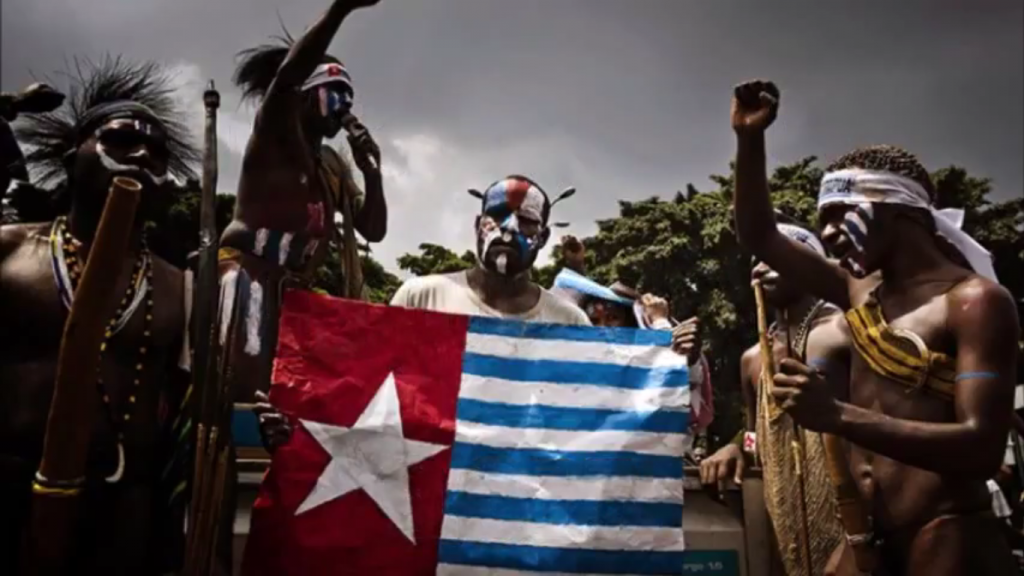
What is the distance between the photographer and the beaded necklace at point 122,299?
3.14 meters

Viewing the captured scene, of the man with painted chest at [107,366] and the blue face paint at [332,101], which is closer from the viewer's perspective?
the man with painted chest at [107,366]

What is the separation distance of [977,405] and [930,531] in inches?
18.3

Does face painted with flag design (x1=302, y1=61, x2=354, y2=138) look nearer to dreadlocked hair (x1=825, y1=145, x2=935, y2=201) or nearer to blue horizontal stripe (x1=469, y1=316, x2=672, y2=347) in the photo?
blue horizontal stripe (x1=469, y1=316, x2=672, y2=347)

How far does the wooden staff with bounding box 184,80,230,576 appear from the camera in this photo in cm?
316

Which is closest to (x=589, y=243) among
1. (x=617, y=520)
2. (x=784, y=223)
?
(x=784, y=223)

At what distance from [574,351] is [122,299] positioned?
188 cm

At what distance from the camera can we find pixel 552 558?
3.76 meters

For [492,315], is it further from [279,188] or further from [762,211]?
[762,211]

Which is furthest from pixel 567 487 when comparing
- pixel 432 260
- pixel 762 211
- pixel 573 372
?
pixel 432 260

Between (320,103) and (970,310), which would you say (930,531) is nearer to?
(970,310)

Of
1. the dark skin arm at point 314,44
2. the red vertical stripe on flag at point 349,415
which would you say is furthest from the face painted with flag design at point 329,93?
the red vertical stripe on flag at point 349,415

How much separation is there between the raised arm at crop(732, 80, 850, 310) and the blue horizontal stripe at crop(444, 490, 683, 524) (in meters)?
1.09

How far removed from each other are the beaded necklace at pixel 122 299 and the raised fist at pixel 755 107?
7.45 ft

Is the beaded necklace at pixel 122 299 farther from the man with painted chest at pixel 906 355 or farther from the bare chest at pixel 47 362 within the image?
the man with painted chest at pixel 906 355
